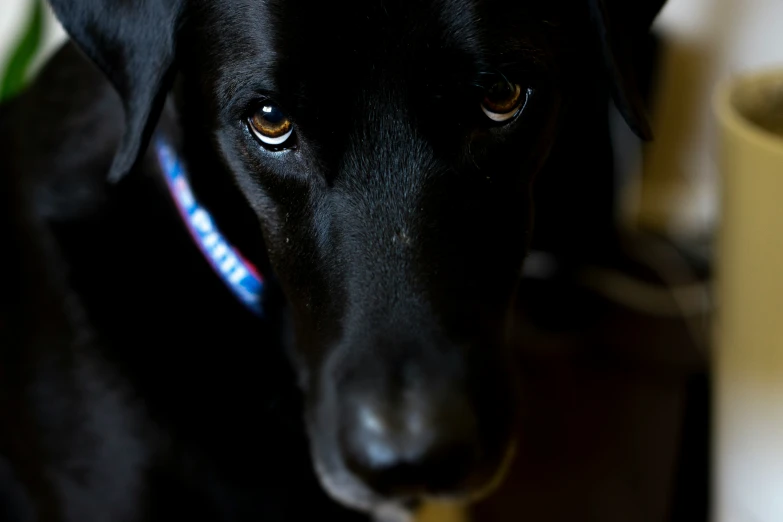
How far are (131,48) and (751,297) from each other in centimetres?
72

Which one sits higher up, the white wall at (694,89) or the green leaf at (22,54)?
the green leaf at (22,54)

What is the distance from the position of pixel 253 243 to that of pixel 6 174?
35 centimetres

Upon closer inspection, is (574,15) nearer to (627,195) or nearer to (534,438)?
(534,438)

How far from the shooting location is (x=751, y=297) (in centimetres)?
95

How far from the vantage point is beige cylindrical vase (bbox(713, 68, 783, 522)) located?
89cm

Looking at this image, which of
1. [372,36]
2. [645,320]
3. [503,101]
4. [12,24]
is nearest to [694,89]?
[645,320]

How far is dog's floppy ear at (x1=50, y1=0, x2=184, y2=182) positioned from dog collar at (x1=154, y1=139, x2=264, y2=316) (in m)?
0.09

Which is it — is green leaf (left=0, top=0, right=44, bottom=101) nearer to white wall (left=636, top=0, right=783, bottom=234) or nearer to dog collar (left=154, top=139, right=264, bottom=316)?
dog collar (left=154, top=139, right=264, bottom=316)

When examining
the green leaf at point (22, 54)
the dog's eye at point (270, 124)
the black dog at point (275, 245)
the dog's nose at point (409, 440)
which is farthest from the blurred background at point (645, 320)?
the dog's eye at point (270, 124)

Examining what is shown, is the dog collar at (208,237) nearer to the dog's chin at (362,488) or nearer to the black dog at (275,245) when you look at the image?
the black dog at (275,245)

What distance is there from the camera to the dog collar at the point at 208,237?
94cm

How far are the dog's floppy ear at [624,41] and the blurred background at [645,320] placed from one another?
18.8 inches

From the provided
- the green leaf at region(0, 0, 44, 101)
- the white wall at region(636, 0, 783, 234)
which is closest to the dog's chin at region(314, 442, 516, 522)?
the green leaf at region(0, 0, 44, 101)

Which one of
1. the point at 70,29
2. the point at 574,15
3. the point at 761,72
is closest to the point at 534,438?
the point at 761,72
